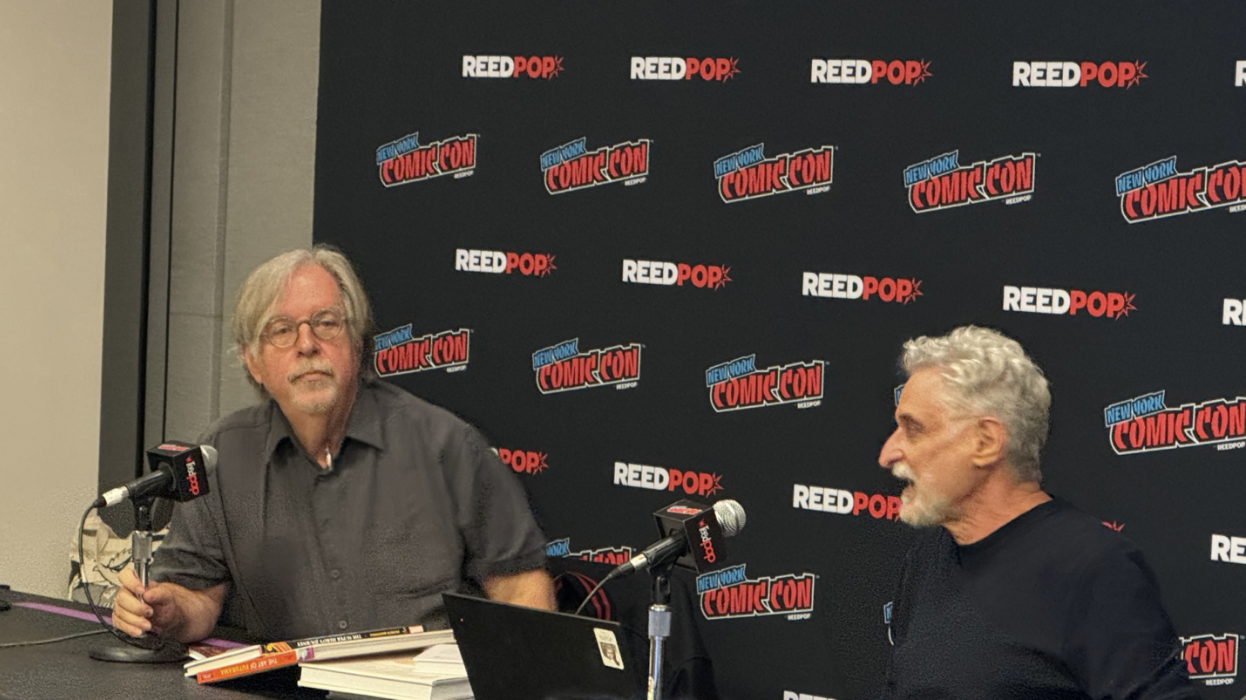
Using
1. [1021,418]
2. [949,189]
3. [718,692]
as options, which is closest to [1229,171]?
[949,189]

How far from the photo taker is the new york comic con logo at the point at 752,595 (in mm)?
3887

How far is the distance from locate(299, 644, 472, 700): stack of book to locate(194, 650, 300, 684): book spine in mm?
24

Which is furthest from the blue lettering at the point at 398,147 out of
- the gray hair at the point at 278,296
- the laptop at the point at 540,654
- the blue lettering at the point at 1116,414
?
the laptop at the point at 540,654

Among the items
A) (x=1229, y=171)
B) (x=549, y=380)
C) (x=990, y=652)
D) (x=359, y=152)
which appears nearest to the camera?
(x=990, y=652)

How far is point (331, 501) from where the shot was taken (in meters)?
2.99

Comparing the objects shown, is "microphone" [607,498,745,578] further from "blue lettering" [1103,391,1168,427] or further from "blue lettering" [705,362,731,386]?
"blue lettering" [705,362,731,386]

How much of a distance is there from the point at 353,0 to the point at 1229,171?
2.59 m

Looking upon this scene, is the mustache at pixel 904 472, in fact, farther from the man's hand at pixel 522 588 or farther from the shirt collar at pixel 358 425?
Answer: the shirt collar at pixel 358 425

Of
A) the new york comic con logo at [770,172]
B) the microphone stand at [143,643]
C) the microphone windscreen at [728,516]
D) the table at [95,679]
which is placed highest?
the new york comic con logo at [770,172]

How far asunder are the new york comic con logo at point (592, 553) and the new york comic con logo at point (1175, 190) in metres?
1.64

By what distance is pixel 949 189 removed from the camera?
12.0 feet

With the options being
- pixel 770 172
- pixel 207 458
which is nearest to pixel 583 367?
pixel 770 172

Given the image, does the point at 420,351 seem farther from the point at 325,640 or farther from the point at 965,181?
the point at 325,640

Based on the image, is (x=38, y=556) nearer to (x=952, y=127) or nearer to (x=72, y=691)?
(x=72, y=691)
